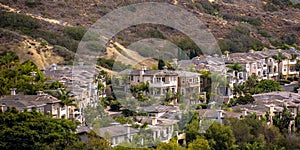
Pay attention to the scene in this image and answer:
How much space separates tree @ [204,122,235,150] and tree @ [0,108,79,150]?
559 cm

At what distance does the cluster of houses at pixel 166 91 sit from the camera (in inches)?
1256

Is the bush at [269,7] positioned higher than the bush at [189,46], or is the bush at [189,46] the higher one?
the bush at [269,7]

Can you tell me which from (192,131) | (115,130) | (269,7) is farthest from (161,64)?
(269,7)

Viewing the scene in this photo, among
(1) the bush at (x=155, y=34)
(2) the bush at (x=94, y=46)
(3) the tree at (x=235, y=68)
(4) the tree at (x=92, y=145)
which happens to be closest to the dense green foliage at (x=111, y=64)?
(2) the bush at (x=94, y=46)

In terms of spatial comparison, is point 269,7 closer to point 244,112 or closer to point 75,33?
point 75,33

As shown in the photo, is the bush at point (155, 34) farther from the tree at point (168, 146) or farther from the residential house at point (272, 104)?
the tree at point (168, 146)

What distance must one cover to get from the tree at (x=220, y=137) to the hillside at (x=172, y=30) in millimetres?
23043

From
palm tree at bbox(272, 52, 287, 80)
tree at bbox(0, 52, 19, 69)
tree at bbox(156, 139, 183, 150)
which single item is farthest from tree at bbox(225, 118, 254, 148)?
palm tree at bbox(272, 52, 287, 80)

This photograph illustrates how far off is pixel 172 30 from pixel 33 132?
44.8 meters

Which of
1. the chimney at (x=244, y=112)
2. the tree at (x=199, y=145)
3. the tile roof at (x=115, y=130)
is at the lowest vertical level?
the tree at (x=199, y=145)

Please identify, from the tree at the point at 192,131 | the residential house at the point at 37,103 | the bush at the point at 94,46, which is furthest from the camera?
the bush at the point at 94,46

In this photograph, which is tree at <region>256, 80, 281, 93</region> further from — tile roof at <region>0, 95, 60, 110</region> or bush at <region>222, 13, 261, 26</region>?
bush at <region>222, 13, 261, 26</region>

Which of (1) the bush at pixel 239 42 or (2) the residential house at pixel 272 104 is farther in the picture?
(1) the bush at pixel 239 42

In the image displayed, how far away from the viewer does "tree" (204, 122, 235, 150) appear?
99.9ft
